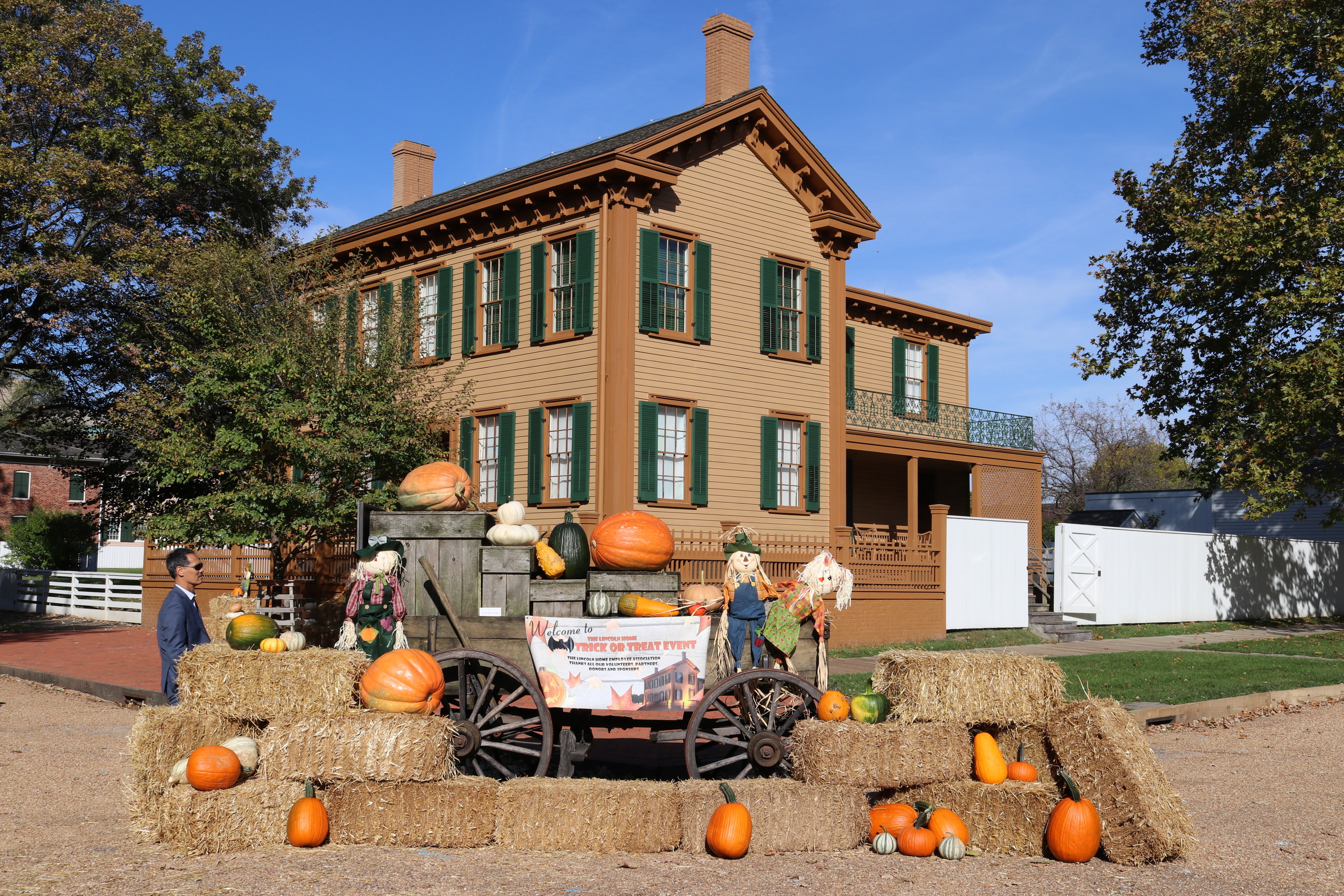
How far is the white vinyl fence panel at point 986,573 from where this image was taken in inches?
836

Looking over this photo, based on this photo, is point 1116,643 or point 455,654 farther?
point 1116,643

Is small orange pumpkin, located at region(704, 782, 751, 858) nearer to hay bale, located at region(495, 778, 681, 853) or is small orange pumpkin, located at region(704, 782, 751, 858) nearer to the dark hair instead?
hay bale, located at region(495, 778, 681, 853)

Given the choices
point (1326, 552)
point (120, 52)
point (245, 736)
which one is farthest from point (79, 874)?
point (1326, 552)

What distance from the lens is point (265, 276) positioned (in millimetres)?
20625

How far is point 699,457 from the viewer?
20297 millimetres

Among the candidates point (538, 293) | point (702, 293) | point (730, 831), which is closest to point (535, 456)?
point (538, 293)

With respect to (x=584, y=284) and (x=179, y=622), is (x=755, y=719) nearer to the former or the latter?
(x=179, y=622)

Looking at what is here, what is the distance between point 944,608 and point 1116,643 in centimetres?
341

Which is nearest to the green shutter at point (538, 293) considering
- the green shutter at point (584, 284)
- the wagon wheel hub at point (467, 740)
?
the green shutter at point (584, 284)

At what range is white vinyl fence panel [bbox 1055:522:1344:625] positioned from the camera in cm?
2362

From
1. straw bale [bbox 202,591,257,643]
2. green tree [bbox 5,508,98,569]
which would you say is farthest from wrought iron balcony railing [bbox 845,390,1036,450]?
green tree [bbox 5,508,98,569]

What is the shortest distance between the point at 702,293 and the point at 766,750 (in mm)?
14317

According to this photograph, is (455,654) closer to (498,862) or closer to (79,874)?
(498,862)

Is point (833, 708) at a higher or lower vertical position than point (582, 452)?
lower
